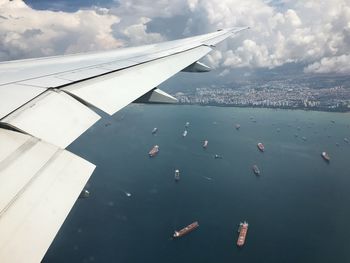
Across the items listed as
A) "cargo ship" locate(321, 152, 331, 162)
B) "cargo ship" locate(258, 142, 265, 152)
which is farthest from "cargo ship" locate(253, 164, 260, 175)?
"cargo ship" locate(321, 152, 331, 162)

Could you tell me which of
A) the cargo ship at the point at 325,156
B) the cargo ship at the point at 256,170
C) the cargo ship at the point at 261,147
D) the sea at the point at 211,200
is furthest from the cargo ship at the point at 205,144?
the cargo ship at the point at 325,156

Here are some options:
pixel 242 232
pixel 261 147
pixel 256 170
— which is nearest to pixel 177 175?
pixel 256 170

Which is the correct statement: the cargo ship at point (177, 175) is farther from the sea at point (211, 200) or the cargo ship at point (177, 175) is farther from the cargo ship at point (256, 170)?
the cargo ship at point (256, 170)

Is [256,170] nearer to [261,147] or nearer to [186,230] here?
[261,147]

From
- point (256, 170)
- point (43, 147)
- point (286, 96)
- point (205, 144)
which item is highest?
point (43, 147)

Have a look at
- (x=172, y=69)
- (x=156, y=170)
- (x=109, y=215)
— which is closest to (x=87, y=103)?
(x=172, y=69)

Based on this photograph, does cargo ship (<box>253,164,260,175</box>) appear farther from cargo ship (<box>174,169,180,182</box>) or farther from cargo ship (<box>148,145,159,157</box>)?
cargo ship (<box>148,145,159,157</box>)
